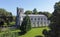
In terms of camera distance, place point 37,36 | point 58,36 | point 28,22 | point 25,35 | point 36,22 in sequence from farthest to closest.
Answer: point 36,22 < point 28,22 < point 25,35 < point 37,36 < point 58,36

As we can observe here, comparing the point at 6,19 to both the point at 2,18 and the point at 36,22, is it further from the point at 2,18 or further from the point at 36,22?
the point at 36,22

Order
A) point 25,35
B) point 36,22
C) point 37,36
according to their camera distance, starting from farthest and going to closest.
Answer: point 36,22 < point 25,35 < point 37,36

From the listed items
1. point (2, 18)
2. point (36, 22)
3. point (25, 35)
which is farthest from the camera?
point (2, 18)

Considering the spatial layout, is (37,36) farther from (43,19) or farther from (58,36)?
(43,19)

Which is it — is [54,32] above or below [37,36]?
above

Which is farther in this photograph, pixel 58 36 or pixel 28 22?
pixel 28 22

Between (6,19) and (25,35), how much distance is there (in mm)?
36813

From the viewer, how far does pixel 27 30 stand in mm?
54062

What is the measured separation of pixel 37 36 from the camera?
47.3 metres

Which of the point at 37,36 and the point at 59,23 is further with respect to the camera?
the point at 37,36

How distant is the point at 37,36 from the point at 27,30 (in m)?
7.49

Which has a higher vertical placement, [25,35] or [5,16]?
[5,16]

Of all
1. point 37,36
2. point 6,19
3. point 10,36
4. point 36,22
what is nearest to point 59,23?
point 10,36

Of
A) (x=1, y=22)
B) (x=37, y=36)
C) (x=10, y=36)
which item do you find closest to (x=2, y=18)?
(x=1, y=22)
